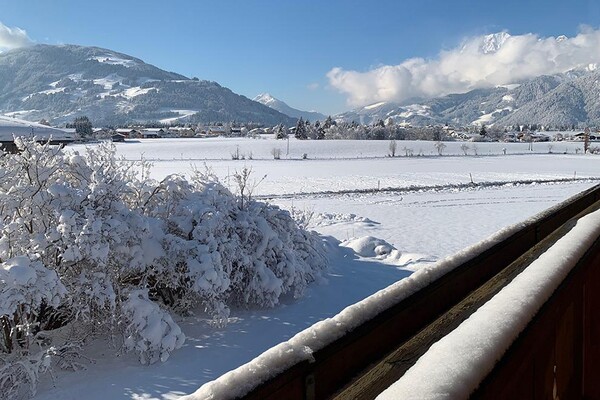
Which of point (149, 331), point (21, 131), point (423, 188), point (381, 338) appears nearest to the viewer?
point (381, 338)

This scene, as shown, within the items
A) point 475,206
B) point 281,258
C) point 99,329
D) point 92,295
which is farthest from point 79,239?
point 475,206

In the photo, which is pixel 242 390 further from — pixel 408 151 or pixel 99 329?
pixel 408 151

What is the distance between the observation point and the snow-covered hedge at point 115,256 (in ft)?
24.4

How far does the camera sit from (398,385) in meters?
0.87

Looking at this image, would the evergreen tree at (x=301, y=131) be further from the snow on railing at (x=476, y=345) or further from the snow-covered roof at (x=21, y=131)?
the snow on railing at (x=476, y=345)

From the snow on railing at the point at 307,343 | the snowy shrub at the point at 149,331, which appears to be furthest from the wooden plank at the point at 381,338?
the snowy shrub at the point at 149,331

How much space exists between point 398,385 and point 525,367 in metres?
0.61

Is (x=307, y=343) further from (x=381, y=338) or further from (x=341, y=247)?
(x=341, y=247)

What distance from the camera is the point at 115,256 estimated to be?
862 cm

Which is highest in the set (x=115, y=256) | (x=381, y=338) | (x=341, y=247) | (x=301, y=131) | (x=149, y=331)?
(x=301, y=131)

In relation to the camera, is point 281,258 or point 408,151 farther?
point 408,151

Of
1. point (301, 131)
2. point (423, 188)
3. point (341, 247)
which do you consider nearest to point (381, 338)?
point (341, 247)

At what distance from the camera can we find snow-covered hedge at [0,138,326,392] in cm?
743

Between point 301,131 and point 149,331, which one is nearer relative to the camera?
point 149,331
